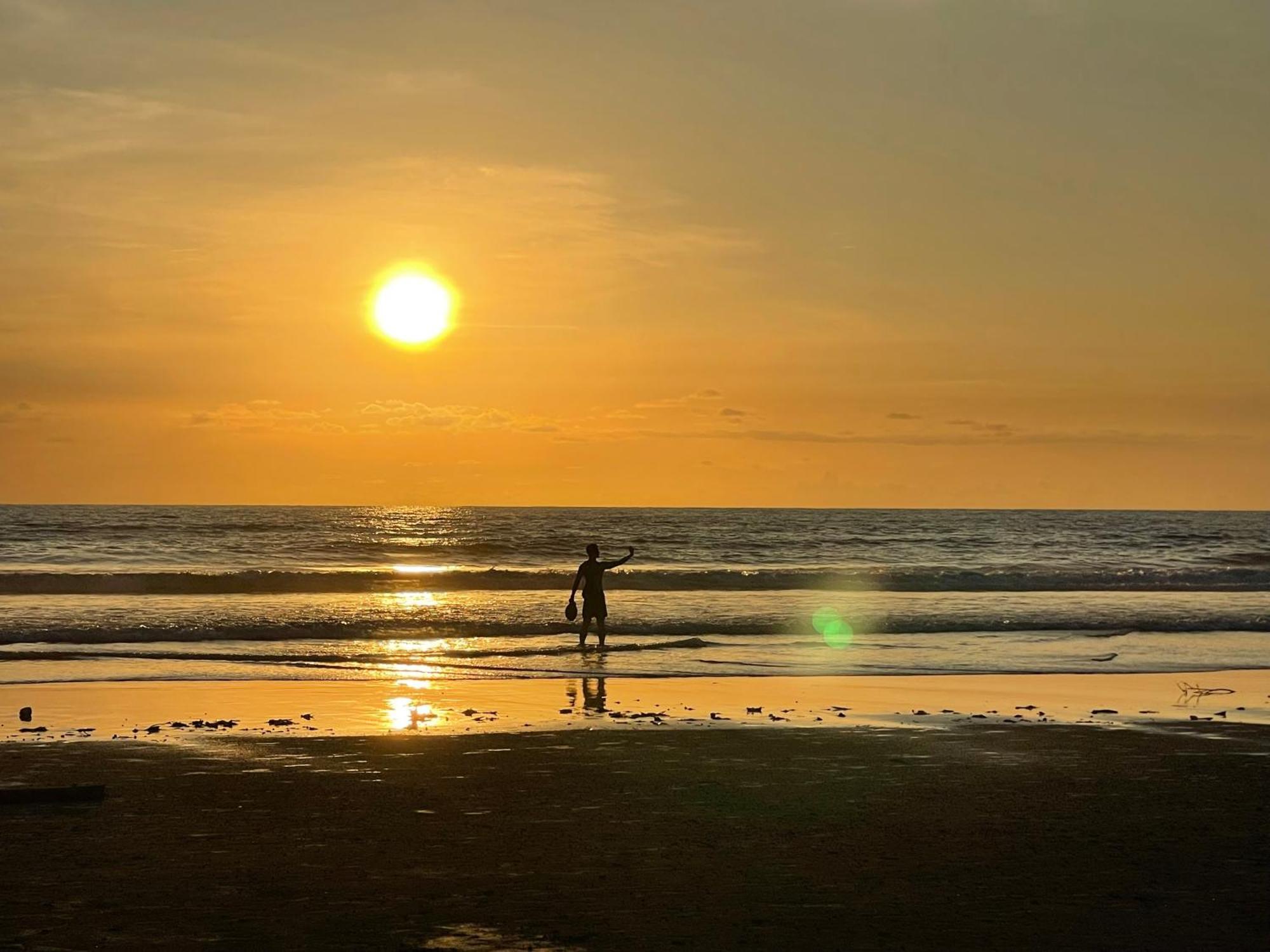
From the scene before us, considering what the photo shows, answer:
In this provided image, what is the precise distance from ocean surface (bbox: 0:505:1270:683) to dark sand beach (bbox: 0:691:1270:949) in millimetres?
8610

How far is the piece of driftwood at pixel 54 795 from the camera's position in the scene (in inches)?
403

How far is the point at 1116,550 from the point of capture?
257 feet

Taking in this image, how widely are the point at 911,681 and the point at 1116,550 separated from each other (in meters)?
62.6

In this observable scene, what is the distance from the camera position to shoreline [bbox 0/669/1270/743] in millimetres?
15094

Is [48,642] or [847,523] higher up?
[847,523]

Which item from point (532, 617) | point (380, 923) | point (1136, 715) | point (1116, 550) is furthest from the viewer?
point (1116, 550)

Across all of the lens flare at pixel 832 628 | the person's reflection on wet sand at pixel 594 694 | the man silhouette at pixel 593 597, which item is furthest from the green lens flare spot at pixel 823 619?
the person's reflection on wet sand at pixel 594 694

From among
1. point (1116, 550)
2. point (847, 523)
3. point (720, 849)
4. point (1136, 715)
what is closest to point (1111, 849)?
point (720, 849)

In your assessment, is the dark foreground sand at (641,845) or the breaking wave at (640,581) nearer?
the dark foreground sand at (641,845)

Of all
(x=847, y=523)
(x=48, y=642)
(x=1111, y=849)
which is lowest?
(x=1111, y=849)

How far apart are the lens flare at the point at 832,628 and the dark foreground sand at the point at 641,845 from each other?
44.2ft

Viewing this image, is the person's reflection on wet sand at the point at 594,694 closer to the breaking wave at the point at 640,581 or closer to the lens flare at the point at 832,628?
the lens flare at the point at 832,628

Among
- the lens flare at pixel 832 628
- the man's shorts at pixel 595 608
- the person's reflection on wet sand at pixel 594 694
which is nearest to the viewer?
the person's reflection on wet sand at pixel 594 694

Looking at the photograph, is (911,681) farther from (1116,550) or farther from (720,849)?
(1116,550)
